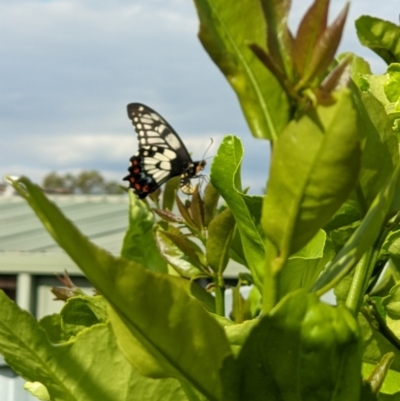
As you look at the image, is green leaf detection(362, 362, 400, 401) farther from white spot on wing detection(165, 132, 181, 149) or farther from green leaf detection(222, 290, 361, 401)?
white spot on wing detection(165, 132, 181, 149)

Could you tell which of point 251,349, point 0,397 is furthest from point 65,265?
point 251,349

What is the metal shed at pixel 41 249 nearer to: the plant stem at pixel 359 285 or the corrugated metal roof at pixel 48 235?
the corrugated metal roof at pixel 48 235

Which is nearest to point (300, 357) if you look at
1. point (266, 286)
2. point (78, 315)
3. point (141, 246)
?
point (266, 286)

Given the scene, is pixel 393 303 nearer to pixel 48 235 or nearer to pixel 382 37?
pixel 382 37

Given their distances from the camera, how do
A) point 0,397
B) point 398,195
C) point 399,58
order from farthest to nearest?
point 0,397 → point 399,58 → point 398,195

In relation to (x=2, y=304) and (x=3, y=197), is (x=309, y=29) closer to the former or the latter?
(x=2, y=304)
